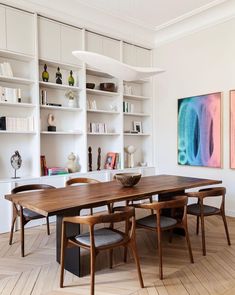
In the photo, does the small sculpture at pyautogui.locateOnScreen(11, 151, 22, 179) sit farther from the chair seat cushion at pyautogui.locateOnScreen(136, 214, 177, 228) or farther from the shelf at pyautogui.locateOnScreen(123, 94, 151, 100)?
the shelf at pyautogui.locateOnScreen(123, 94, 151, 100)

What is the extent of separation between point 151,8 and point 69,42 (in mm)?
1399

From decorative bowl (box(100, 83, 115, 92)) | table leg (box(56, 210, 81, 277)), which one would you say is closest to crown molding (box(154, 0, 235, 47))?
decorative bowl (box(100, 83, 115, 92))

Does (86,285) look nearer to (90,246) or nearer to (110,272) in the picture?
(110,272)

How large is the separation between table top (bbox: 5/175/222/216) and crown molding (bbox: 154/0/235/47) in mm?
2750

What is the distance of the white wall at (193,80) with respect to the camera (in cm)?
439

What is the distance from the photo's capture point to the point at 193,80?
16.1 feet

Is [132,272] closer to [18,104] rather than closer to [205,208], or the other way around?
[205,208]

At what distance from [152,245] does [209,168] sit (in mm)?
2021

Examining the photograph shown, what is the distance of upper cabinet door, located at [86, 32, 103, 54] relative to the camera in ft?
15.1

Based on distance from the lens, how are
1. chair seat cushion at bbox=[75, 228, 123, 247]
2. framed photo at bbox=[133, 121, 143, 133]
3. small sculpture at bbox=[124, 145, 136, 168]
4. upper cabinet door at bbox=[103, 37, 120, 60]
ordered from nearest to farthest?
chair seat cushion at bbox=[75, 228, 123, 247] → upper cabinet door at bbox=[103, 37, 120, 60] → small sculpture at bbox=[124, 145, 136, 168] → framed photo at bbox=[133, 121, 143, 133]

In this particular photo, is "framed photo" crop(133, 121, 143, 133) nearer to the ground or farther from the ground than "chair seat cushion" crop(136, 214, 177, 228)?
farther from the ground

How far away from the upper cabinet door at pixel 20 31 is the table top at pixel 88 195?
2.16m

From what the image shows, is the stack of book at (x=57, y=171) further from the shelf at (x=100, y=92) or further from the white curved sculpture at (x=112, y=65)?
the white curved sculpture at (x=112, y=65)

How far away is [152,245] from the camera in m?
3.17
